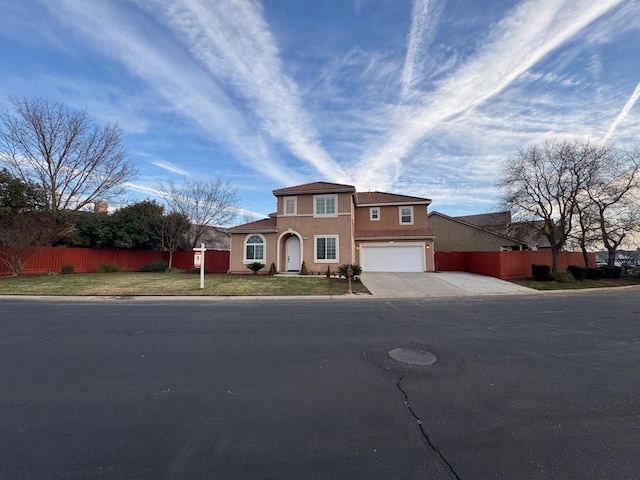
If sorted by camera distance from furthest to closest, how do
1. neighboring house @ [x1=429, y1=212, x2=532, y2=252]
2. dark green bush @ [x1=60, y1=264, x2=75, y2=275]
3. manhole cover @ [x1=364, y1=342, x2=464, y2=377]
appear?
neighboring house @ [x1=429, y1=212, x2=532, y2=252] → dark green bush @ [x1=60, y1=264, x2=75, y2=275] → manhole cover @ [x1=364, y1=342, x2=464, y2=377]

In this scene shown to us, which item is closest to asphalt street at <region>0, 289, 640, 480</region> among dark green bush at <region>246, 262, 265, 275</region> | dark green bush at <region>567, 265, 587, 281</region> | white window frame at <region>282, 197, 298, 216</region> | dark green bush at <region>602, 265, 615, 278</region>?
dark green bush at <region>246, 262, 265, 275</region>

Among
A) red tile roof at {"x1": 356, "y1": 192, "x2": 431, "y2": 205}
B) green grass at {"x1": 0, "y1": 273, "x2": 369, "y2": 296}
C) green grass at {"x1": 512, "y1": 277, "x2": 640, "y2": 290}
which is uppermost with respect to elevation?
red tile roof at {"x1": 356, "y1": 192, "x2": 431, "y2": 205}

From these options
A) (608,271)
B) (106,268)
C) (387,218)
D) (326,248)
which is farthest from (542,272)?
(106,268)

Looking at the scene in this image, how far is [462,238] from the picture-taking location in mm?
30906

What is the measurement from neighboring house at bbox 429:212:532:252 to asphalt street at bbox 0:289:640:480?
24000 mm

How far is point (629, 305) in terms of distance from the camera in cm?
1125

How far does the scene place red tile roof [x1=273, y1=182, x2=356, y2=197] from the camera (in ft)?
70.2

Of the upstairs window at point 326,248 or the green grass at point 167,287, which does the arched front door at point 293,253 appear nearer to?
the upstairs window at point 326,248

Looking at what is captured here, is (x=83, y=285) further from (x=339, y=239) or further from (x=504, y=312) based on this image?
(x=504, y=312)

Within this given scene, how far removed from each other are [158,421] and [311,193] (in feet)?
64.2

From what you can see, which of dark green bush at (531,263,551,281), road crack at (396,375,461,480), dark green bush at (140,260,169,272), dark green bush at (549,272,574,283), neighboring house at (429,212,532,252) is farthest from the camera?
neighboring house at (429,212,532,252)

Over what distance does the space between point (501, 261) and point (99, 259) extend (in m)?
30.1

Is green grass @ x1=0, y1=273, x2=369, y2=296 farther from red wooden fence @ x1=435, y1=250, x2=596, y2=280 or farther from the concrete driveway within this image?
Result: red wooden fence @ x1=435, y1=250, x2=596, y2=280

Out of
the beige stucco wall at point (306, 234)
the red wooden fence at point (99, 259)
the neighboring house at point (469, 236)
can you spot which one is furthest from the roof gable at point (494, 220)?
the red wooden fence at point (99, 259)
